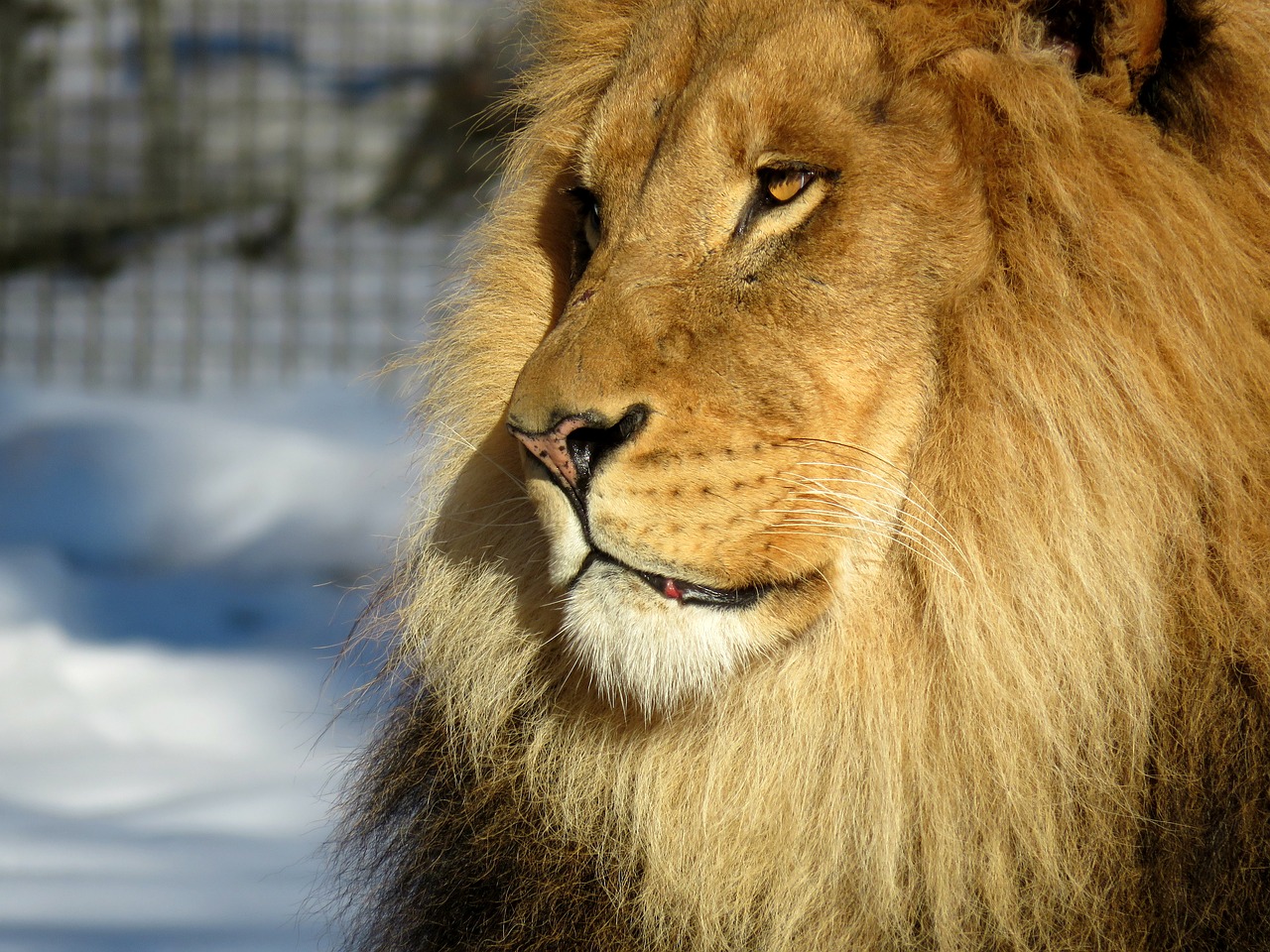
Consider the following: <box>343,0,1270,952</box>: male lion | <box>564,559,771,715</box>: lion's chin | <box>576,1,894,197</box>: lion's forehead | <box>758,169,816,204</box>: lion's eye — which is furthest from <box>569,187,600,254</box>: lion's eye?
<box>564,559,771,715</box>: lion's chin

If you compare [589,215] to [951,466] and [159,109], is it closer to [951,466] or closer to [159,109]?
[951,466]

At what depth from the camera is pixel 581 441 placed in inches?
60.1

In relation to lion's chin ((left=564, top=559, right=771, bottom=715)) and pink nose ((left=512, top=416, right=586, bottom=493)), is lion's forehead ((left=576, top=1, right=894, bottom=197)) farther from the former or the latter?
lion's chin ((left=564, top=559, right=771, bottom=715))

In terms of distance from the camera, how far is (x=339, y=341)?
639cm

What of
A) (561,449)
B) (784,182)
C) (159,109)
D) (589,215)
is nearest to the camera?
(561,449)

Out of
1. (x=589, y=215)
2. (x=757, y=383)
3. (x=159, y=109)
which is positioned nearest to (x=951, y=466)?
(x=757, y=383)

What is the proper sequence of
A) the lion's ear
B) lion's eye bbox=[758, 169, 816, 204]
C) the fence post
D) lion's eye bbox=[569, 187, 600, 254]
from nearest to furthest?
the lion's ear, lion's eye bbox=[758, 169, 816, 204], lion's eye bbox=[569, 187, 600, 254], the fence post

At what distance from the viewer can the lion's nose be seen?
4.94 feet

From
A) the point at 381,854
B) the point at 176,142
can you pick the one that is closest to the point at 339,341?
the point at 176,142

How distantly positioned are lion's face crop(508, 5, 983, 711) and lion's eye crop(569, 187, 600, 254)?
0.86 ft

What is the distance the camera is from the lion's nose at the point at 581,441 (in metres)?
1.51

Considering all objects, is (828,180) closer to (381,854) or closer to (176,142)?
(381,854)

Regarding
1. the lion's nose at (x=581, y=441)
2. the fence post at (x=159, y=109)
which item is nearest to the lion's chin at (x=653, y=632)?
the lion's nose at (x=581, y=441)

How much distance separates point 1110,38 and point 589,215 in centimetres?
74
